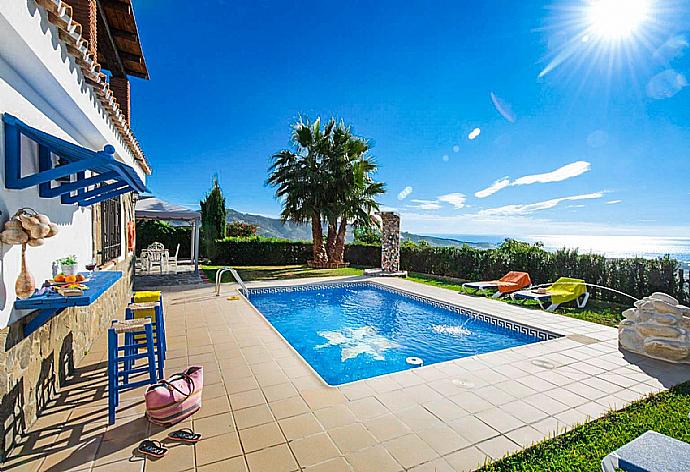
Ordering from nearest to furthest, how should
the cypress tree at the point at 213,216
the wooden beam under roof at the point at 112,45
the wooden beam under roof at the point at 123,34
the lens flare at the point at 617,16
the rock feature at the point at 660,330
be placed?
the rock feature at the point at 660,330 < the wooden beam under roof at the point at 112,45 < the lens flare at the point at 617,16 < the wooden beam under roof at the point at 123,34 < the cypress tree at the point at 213,216

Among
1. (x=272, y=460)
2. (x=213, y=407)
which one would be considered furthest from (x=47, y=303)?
(x=272, y=460)

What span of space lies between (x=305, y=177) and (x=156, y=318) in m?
14.1

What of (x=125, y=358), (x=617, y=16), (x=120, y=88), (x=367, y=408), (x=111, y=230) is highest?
(x=617, y=16)

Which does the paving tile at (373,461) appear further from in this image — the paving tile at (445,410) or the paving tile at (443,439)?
the paving tile at (445,410)

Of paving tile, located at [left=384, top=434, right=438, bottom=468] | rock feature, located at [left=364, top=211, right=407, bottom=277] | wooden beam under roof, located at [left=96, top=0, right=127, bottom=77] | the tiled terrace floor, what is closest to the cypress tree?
rock feature, located at [left=364, top=211, right=407, bottom=277]

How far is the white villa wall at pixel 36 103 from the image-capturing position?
2549mm

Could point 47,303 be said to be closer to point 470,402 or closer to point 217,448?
point 217,448

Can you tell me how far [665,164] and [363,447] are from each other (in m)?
18.2

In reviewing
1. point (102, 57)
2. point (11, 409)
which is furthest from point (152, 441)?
point (102, 57)

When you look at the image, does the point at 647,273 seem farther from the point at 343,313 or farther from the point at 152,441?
the point at 152,441

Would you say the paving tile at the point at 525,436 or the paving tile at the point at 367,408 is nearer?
the paving tile at the point at 525,436

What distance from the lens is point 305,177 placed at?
18078 millimetres

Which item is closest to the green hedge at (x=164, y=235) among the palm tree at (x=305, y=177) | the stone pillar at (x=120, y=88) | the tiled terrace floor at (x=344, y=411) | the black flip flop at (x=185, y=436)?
the palm tree at (x=305, y=177)

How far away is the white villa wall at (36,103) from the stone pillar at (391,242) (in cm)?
1321
